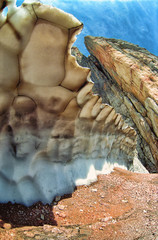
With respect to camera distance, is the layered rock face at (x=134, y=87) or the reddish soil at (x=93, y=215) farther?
the layered rock face at (x=134, y=87)

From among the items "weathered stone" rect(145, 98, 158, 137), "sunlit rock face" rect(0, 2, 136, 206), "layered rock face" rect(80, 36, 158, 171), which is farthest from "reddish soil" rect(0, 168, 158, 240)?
"layered rock face" rect(80, 36, 158, 171)

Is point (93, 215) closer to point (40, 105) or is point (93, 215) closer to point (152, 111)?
point (40, 105)

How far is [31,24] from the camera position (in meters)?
1.32

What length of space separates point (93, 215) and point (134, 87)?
770cm

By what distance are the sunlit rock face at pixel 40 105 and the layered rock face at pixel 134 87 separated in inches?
241

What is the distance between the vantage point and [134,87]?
8.56m

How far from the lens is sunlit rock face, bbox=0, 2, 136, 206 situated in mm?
1331

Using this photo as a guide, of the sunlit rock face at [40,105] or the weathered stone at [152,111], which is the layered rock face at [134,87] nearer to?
the weathered stone at [152,111]

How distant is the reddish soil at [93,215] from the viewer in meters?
1.08

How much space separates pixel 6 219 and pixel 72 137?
0.98m

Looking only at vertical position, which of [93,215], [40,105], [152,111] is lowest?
[152,111]

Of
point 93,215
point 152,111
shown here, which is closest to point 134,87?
point 152,111

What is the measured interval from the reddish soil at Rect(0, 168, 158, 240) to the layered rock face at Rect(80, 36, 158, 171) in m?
5.89

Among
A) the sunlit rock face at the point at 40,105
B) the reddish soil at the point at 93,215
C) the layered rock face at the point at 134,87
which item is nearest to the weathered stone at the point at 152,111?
the layered rock face at the point at 134,87
